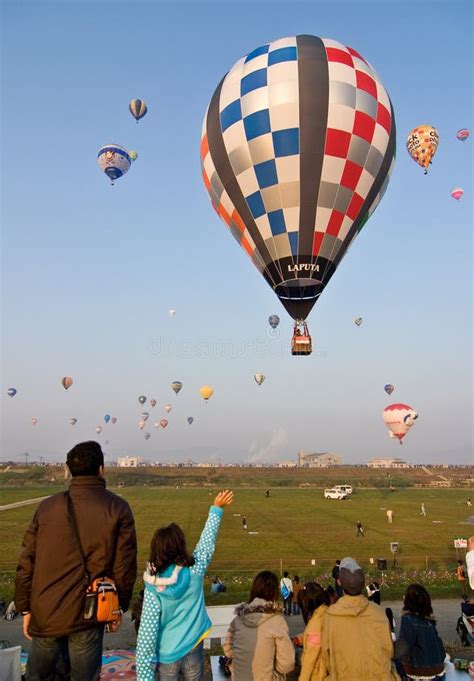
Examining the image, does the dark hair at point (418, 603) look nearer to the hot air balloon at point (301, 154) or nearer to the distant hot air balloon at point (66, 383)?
the hot air balloon at point (301, 154)

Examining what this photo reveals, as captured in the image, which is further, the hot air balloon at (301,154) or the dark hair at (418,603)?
the hot air balloon at (301,154)

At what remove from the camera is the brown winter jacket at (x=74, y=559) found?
331 centimetres

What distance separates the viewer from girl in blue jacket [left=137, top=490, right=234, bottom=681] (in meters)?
3.48

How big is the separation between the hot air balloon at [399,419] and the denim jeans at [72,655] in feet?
134

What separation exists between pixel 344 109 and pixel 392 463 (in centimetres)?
17564

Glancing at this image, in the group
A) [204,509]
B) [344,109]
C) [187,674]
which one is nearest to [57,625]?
[187,674]

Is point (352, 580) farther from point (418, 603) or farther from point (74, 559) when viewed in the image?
point (74, 559)

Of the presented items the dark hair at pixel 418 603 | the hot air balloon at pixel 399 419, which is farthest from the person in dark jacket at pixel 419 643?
the hot air balloon at pixel 399 419

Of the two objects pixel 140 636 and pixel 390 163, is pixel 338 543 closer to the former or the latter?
pixel 390 163

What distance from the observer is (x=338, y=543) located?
2436 centimetres

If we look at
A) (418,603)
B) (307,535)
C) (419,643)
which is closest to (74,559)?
(418,603)

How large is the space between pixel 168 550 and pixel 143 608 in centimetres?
45

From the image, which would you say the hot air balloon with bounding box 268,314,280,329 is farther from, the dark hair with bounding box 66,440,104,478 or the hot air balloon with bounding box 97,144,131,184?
the dark hair with bounding box 66,440,104,478

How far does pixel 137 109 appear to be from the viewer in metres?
35.3
